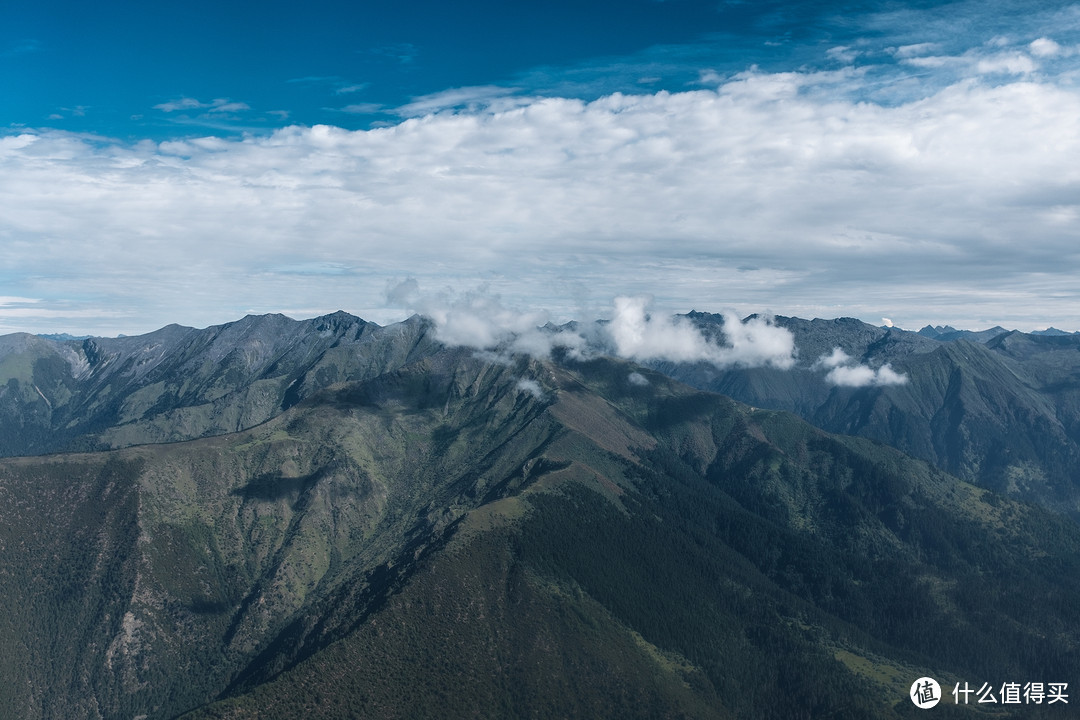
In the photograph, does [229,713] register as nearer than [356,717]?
Yes

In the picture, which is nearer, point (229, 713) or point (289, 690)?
point (229, 713)

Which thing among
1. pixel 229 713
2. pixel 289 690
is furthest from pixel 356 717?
pixel 229 713

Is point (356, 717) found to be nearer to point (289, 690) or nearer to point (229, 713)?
point (289, 690)
